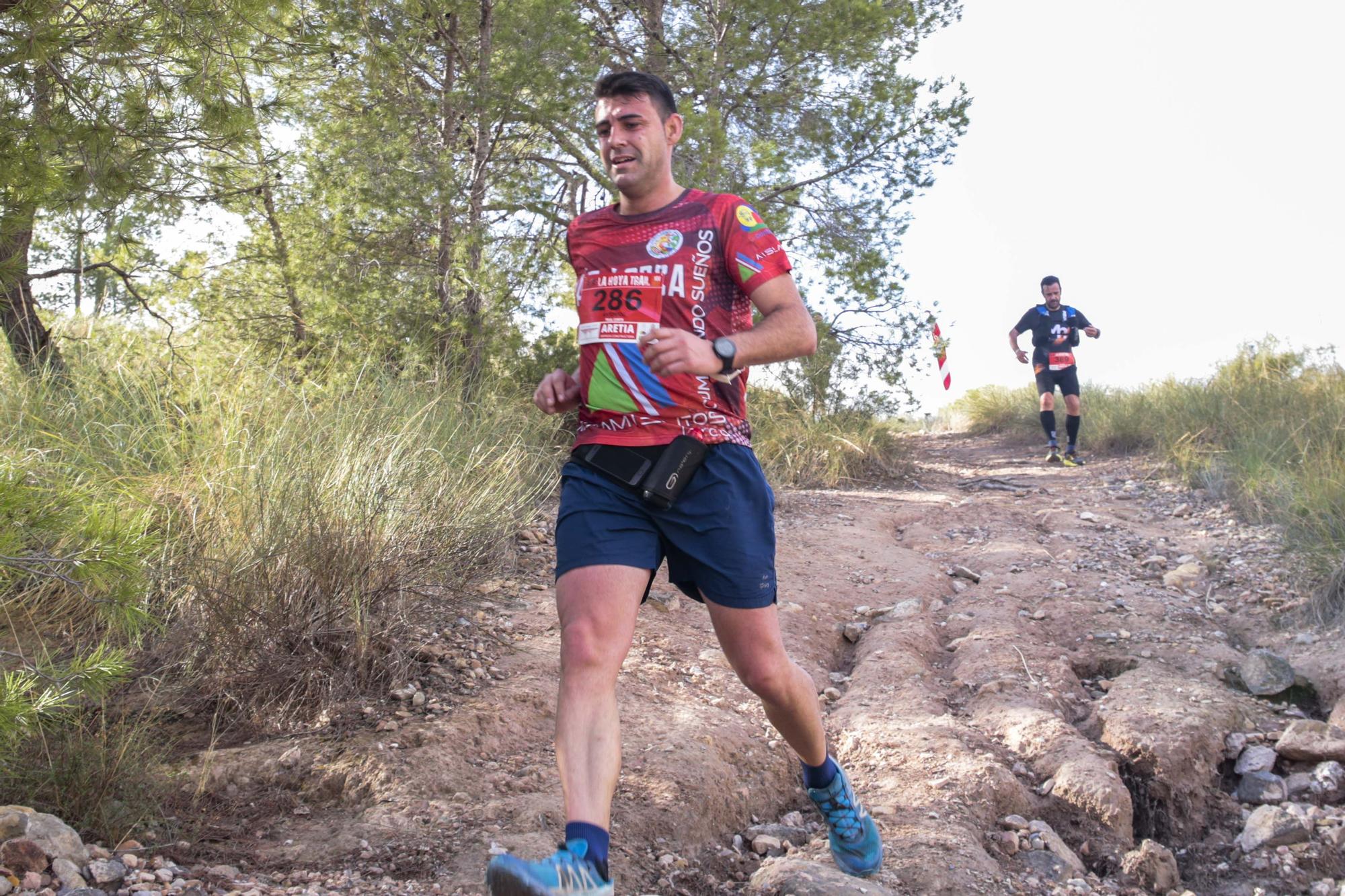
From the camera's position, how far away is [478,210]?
27.2 ft

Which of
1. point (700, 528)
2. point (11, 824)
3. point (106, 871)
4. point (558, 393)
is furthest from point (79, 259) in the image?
point (700, 528)

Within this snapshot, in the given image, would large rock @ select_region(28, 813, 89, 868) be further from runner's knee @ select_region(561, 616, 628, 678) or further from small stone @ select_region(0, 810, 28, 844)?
runner's knee @ select_region(561, 616, 628, 678)

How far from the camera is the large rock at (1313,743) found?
12.6ft

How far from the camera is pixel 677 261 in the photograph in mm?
2707

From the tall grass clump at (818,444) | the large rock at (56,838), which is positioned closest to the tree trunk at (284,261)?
the tall grass clump at (818,444)

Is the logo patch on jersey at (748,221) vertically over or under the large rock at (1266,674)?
over

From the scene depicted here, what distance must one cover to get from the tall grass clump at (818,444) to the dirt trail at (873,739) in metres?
2.74

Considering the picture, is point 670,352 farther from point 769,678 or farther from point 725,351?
point 769,678

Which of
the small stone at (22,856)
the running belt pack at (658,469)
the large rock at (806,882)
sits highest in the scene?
the running belt pack at (658,469)

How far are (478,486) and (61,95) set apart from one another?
2518 millimetres

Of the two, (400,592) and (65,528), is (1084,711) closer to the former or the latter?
(400,592)

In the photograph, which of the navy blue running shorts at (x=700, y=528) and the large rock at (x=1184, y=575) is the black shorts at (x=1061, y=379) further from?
the navy blue running shorts at (x=700, y=528)

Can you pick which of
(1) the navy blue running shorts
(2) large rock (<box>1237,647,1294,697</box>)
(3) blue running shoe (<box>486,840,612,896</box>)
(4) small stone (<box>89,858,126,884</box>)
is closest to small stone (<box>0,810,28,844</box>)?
(4) small stone (<box>89,858,126,884</box>)

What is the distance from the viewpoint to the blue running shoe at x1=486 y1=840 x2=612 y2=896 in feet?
6.68
